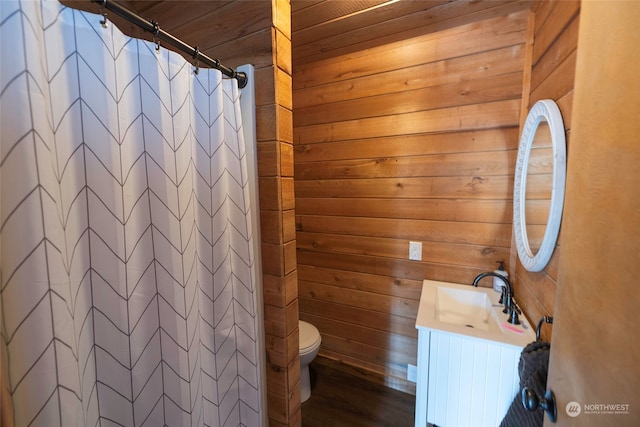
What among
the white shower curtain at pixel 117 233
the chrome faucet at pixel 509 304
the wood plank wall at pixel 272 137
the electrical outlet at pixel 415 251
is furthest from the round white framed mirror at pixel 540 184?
the white shower curtain at pixel 117 233

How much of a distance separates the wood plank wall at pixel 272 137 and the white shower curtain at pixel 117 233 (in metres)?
0.10

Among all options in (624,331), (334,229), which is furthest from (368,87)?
(624,331)

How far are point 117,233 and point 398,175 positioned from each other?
1515mm

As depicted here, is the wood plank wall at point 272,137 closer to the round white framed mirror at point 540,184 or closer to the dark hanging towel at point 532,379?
the dark hanging towel at point 532,379

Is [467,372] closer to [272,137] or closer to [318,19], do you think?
[272,137]

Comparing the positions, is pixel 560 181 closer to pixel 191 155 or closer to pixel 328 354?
pixel 191 155

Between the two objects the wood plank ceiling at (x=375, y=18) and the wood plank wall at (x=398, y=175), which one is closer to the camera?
the wood plank ceiling at (x=375, y=18)

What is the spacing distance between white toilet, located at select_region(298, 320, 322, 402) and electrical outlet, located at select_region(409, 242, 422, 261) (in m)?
0.84

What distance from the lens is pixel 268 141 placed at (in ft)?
3.32

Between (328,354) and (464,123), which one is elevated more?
(464,123)

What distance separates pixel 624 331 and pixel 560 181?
755mm

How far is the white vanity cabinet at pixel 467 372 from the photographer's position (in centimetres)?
104

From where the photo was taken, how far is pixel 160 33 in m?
0.75

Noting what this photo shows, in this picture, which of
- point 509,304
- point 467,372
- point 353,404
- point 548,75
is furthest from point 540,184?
point 353,404
